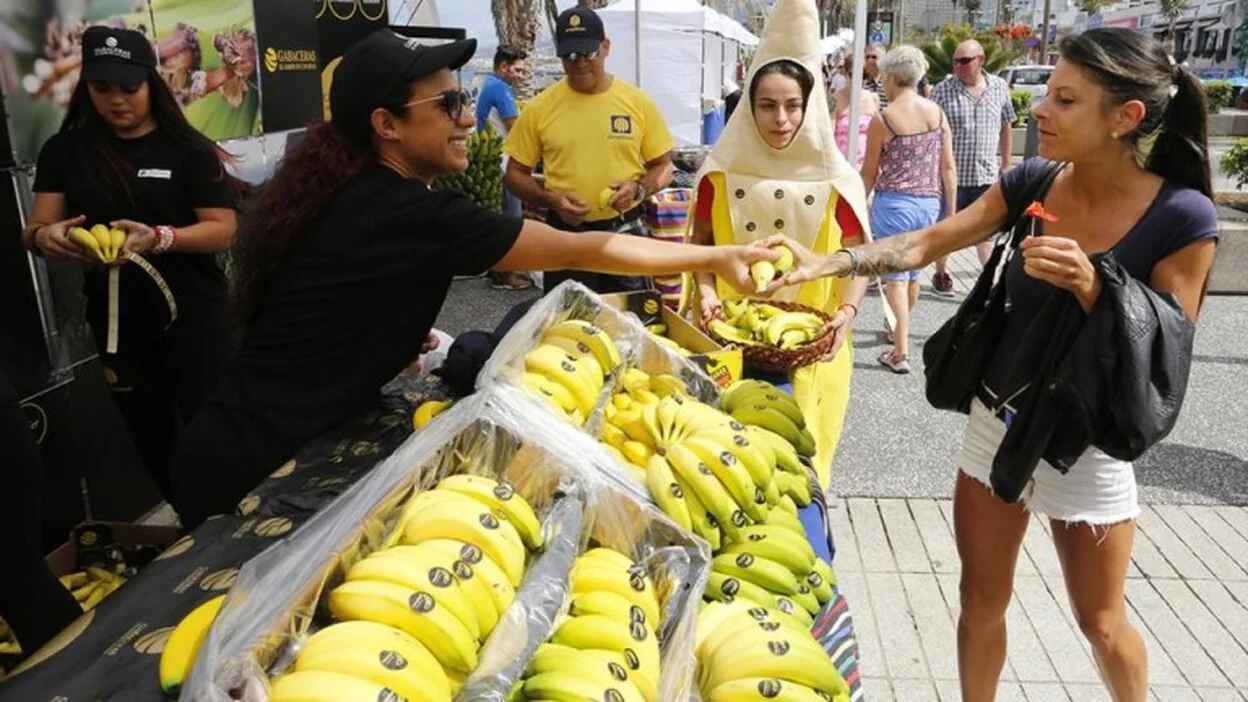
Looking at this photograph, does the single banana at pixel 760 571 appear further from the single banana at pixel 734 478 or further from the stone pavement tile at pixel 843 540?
the stone pavement tile at pixel 843 540

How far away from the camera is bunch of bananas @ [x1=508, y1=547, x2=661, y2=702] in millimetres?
1447

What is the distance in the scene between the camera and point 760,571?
79.4 inches

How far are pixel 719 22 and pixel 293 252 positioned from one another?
60.1ft

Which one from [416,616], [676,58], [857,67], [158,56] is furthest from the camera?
[676,58]

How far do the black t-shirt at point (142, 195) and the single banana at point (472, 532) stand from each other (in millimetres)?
2394

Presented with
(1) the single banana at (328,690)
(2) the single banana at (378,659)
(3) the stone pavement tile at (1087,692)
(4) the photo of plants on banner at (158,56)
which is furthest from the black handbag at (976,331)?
(4) the photo of plants on banner at (158,56)

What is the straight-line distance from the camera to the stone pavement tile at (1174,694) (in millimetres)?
3312

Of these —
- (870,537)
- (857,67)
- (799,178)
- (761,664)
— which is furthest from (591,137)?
(761,664)

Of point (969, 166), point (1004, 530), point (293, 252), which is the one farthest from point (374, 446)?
point (969, 166)

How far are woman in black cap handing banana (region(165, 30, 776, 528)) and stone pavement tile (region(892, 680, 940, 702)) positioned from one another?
204cm

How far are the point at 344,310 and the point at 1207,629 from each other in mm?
3485

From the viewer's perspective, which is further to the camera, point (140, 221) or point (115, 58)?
point (140, 221)

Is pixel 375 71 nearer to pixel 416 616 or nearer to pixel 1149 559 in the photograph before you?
pixel 416 616

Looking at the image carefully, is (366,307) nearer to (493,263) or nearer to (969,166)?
(493,263)
